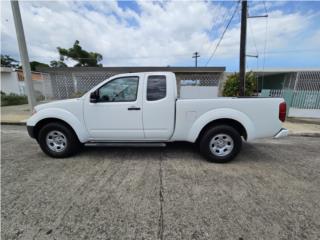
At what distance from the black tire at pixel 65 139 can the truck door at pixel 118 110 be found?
1.44ft

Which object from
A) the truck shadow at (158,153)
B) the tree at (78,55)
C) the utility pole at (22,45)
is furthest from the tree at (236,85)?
the tree at (78,55)

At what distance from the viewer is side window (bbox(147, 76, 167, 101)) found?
3555 mm

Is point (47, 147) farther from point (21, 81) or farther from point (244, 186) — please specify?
point (21, 81)

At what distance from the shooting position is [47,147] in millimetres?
3830

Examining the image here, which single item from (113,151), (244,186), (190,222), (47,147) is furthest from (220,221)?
(47,147)

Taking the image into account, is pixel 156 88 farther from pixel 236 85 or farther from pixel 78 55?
pixel 78 55

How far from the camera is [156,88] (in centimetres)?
359

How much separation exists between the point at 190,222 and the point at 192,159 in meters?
1.83

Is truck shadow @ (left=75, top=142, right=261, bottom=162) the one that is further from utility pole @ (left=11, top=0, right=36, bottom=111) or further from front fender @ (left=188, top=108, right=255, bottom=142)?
utility pole @ (left=11, top=0, right=36, bottom=111)

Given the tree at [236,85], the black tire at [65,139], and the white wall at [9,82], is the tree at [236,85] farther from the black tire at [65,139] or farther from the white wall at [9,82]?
the white wall at [9,82]

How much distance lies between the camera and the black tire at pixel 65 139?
3.70 meters

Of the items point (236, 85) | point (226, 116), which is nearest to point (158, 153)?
point (226, 116)

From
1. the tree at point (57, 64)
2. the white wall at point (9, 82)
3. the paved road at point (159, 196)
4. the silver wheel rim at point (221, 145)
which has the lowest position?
the paved road at point (159, 196)

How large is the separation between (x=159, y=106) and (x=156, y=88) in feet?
1.31
